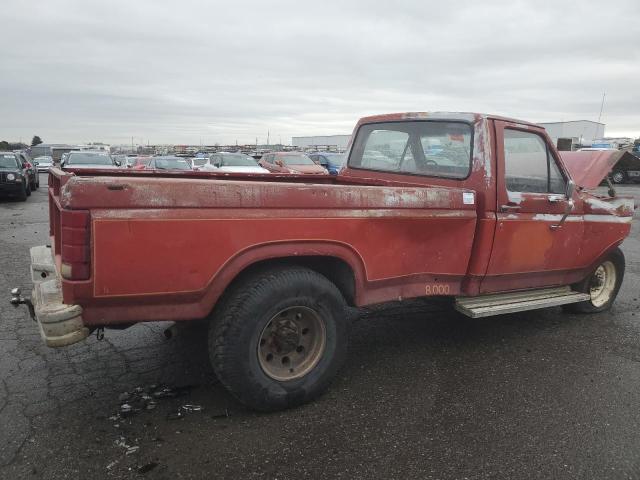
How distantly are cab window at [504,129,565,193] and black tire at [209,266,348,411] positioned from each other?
1.93 meters

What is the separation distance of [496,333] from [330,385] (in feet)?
6.69

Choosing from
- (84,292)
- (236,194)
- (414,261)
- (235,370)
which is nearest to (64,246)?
(84,292)

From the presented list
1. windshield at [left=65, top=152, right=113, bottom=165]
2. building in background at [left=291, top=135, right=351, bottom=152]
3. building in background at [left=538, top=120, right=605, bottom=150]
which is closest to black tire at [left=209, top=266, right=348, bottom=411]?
windshield at [left=65, top=152, right=113, bottom=165]

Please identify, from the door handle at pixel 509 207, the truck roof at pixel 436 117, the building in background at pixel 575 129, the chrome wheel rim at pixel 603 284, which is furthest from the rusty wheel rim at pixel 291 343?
the building in background at pixel 575 129

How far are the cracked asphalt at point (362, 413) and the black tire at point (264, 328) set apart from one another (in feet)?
0.54

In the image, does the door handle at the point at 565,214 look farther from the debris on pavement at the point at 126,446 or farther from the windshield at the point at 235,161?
the windshield at the point at 235,161

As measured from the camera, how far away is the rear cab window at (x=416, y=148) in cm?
414

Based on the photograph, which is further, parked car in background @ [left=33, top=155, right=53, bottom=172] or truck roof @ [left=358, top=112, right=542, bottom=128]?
parked car in background @ [left=33, top=155, right=53, bottom=172]

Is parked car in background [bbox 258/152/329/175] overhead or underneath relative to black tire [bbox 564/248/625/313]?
overhead

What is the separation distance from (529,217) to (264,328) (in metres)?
2.45

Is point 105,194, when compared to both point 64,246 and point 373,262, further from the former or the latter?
point 373,262

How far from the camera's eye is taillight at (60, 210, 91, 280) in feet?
8.29

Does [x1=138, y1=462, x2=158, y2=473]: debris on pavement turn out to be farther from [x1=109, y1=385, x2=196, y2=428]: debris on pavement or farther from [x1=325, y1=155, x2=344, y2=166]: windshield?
[x1=325, y1=155, x2=344, y2=166]: windshield

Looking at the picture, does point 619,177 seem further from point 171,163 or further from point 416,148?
point 416,148
